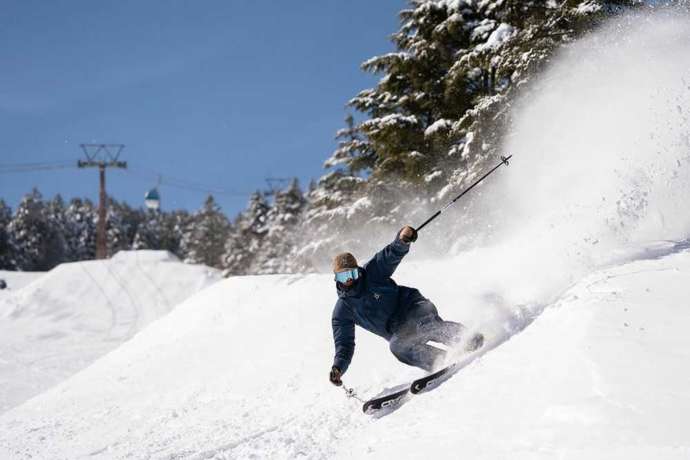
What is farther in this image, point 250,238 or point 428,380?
point 250,238

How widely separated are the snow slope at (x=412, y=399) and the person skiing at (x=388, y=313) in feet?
1.95

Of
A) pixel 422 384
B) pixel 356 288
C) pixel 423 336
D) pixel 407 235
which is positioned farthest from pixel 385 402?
pixel 407 235

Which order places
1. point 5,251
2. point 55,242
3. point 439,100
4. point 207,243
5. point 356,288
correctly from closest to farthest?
1. point 356,288
2. point 439,100
3. point 207,243
4. point 5,251
5. point 55,242

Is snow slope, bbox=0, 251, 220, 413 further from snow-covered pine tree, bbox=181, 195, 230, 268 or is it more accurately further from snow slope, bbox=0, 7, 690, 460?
snow-covered pine tree, bbox=181, 195, 230, 268

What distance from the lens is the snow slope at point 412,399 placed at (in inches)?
141

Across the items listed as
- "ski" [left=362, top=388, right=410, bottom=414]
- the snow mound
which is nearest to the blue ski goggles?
"ski" [left=362, top=388, right=410, bottom=414]

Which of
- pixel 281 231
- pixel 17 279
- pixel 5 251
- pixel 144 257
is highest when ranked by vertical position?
pixel 5 251

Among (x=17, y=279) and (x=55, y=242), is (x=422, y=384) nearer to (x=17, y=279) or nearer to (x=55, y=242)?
(x=17, y=279)

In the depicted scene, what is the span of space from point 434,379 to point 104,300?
28917 millimetres

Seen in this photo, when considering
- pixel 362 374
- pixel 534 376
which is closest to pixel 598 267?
pixel 534 376

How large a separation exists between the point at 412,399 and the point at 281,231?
37.4 metres

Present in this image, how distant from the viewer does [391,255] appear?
6082 mm

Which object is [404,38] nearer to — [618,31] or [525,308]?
[618,31]

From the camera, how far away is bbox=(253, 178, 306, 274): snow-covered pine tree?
134 ft
